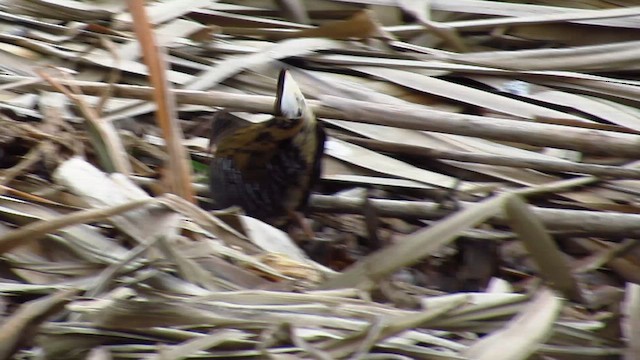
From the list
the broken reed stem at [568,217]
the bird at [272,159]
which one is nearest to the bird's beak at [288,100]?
the bird at [272,159]

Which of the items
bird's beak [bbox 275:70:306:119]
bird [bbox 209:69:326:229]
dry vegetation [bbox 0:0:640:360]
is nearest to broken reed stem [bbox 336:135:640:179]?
dry vegetation [bbox 0:0:640:360]

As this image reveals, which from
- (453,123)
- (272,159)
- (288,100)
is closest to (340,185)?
(272,159)

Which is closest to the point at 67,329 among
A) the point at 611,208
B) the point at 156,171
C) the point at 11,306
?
the point at 11,306

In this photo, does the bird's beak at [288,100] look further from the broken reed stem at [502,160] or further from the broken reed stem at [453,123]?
the broken reed stem at [502,160]

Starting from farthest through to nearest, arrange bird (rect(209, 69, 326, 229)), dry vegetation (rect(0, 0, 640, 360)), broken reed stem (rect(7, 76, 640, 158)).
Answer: bird (rect(209, 69, 326, 229)) < broken reed stem (rect(7, 76, 640, 158)) < dry vegetation (rect(0, 0, 640, 360))

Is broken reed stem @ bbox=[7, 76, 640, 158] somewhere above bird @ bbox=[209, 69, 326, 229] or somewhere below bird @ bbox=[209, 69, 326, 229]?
above

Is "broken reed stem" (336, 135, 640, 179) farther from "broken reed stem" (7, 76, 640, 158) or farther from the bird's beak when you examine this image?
the bird's beak

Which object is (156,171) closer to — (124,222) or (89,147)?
(89,147)
